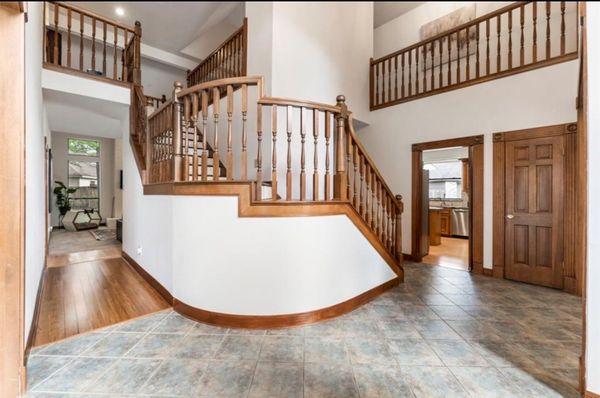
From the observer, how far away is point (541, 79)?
10.8 feet

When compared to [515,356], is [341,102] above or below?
above

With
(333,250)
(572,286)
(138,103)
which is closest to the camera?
(333,250)

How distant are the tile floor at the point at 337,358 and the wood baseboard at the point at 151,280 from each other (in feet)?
0.74

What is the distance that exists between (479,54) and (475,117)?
101 cm

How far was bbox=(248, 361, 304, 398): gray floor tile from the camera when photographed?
1.50 m

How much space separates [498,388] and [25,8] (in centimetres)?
331

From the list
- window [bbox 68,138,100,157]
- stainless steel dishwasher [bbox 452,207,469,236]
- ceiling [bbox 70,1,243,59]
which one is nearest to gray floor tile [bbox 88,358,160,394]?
ceiling [bbox 70,1,243,59]

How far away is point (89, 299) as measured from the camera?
2.68 m

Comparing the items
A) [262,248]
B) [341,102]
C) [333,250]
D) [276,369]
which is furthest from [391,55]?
[276,369]

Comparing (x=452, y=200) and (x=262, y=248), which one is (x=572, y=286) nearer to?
(x=262, y=248)

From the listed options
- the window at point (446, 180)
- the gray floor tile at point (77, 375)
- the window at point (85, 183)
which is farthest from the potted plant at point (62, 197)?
the window at point (446, 180)

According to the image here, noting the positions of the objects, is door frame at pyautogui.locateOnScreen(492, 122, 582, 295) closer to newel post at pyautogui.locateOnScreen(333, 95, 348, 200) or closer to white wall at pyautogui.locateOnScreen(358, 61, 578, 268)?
white wall at pyautogui.locateOnScreen(358, 61, 578, 268)

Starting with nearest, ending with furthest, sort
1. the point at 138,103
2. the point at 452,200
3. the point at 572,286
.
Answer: the point at 572,286 → the point at 138,103 → the point at 452,200
